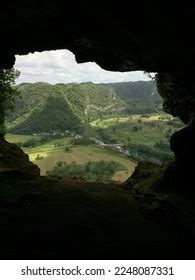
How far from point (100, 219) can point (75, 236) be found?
2781 mm

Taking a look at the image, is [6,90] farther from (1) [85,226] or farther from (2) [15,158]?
(1) [85,226]

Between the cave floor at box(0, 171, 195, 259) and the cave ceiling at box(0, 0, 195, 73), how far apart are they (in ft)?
32.3

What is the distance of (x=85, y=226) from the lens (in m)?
16.3

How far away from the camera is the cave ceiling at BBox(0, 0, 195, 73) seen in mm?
18594

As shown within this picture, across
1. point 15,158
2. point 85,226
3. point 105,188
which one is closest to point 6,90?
point 15,158

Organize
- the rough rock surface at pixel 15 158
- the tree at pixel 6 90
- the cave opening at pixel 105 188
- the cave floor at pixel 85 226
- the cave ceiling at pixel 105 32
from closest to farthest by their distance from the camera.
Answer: the cave floor at pixel 85 226 < the cave opening at pixel 105 188 < the cave ceiling at pixel 105 32 < the rough rock surface at pixel 15 158 < the tree at pixel 6 90

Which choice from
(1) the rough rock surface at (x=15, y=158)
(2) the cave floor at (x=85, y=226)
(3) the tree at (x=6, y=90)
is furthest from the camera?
(3) the tree at (x=6, y=90)

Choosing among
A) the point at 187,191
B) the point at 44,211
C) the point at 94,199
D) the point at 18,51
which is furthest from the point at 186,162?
the point at 18,51

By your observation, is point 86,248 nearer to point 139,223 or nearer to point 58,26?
point 139,223

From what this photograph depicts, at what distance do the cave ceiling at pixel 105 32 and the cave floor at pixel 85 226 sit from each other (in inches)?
388

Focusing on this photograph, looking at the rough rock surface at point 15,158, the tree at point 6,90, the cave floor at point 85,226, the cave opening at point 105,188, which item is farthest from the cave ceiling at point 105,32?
the tree at point 6,90

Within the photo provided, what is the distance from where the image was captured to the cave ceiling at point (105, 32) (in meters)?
18.6

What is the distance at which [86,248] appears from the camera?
14086 millimetres

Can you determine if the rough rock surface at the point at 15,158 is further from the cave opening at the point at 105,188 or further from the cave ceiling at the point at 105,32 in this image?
the cave ceiling at the point at 105,32
